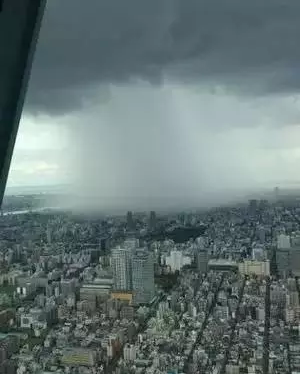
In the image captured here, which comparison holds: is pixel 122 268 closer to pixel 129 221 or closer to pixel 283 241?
pixel 129 221

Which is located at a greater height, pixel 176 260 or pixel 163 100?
pixel 163 100

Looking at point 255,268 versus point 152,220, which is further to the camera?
point 152,220

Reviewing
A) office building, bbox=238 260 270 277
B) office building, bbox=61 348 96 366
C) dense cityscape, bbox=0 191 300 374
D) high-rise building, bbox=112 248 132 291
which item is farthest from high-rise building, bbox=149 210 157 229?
office building, bbox=61 348 96 366

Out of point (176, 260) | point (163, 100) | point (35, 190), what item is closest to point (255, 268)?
point (176, 260)

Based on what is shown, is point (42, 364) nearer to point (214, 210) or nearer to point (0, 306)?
point (0, 306)

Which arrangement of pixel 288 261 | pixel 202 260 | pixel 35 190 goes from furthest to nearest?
pixel 35 190 → pixel 202 260 → pixel 288 261

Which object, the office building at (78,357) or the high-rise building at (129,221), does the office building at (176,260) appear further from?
the office building at (78,357)

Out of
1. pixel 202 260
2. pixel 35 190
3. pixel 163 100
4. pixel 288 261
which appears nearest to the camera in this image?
pixel 288 261

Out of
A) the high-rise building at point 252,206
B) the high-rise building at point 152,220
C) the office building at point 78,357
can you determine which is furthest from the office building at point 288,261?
the office building at point 78,357
